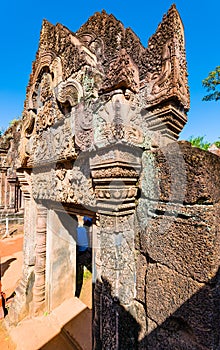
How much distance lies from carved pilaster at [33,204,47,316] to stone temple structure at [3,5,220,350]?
1276 mm

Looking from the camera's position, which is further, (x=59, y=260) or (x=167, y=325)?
(x=59, y=260)

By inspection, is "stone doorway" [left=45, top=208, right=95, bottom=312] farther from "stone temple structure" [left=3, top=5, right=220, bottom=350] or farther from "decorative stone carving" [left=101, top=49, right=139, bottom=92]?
"decorative stone carving" [left=101, top=49, right=139, bottom=92]

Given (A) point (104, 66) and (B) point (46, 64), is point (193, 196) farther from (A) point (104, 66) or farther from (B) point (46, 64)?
(B) point (46, 64)

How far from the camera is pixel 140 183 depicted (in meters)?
1.86

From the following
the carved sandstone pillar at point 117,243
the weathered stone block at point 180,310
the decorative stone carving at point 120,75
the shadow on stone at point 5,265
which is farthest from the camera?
the shadow on stone at point 5,265

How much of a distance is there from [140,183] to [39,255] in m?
2.66

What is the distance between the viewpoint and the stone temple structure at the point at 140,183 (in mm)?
1404

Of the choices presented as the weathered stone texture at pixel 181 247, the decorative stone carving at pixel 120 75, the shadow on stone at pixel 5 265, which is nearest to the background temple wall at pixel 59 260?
the weathered stone texture at pixel 181 247

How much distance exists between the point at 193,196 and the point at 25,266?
3.48 metres

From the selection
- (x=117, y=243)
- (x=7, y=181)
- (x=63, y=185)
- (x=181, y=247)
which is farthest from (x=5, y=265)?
(x=181, y=247)

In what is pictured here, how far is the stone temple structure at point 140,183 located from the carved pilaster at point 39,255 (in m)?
1.28

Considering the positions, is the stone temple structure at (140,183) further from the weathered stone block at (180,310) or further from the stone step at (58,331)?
the stone step at (58,331)

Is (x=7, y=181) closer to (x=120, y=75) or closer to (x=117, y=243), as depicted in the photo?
(x=117, y=243)

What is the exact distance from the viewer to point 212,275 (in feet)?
4.37
